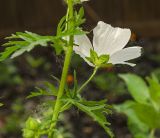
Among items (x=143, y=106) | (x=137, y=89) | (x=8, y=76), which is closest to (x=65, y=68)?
(x=143, y=106)

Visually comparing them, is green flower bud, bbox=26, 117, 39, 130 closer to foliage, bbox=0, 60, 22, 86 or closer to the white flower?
the white flower

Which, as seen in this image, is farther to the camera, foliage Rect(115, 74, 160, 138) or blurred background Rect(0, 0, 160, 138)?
blurred background Rect(0, 0, 160, 138)

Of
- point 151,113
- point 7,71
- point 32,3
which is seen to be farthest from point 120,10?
point 151,113

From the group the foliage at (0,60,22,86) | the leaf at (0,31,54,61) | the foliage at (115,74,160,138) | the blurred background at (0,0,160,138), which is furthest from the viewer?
the foliage at (0,60,22,86)

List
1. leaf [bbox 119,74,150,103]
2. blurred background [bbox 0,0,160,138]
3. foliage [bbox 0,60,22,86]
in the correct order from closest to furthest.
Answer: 1. leaf [bbox 119,74,150,103]
2. blurred background [bbox 0,0,160,138]
3. foliage [bbox 0,60,22,86]

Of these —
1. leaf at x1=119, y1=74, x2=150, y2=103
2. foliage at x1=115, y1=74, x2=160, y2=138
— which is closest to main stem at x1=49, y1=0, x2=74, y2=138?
foliage at x1=115, y1=74, x2=160, y2=138

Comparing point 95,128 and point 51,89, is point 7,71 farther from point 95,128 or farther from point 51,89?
point 51,89
